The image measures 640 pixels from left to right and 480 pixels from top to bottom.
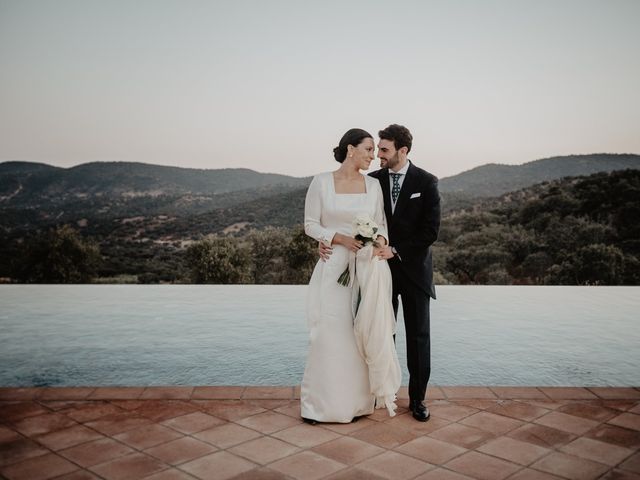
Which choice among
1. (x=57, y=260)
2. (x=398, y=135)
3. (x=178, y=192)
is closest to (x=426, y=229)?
(x=398, y=135)

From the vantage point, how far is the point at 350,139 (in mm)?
2861

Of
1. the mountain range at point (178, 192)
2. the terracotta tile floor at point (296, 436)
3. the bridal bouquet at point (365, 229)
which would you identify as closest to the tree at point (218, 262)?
the mountain range at point (178, 192)

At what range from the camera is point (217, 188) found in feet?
96.0

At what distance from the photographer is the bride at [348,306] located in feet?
9.14

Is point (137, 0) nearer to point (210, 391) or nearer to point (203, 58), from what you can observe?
point (203, 58)

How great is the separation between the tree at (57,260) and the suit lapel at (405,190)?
11.7m

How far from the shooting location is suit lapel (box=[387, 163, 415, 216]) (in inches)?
116

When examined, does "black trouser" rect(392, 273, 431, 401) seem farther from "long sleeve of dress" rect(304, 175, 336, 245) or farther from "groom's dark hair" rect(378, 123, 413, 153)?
"groom's dark hair" rect(378, 123, 413, 153)

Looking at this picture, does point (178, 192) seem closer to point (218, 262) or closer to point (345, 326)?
point (218, 262)

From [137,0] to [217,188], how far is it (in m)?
18.2

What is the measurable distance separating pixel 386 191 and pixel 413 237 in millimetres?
326

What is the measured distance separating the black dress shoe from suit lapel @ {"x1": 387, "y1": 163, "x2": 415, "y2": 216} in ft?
3.50

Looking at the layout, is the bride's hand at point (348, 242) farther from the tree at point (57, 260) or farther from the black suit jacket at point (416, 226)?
the tree at point (57, 260)

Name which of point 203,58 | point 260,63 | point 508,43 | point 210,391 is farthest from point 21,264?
point 508,43
